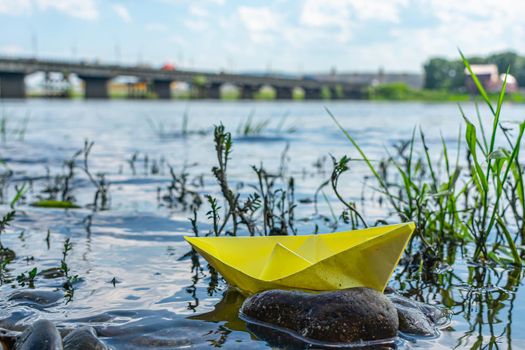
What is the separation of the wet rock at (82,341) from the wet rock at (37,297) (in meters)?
0.87

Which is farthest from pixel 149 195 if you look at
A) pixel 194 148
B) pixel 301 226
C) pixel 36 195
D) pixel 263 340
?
pixel 194 148

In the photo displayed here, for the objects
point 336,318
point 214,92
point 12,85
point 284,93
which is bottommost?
point 214,92

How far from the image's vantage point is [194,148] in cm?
1516

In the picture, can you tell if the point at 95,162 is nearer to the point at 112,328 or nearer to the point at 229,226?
the point at 229,226

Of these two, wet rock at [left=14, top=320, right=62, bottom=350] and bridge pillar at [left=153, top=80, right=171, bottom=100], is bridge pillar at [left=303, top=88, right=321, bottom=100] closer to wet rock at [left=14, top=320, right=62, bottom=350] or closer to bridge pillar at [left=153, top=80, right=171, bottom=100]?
bridge pillar at [left=153, top=80, right=171, bottom=100]

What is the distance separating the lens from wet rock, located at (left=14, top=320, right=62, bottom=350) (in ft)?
9.20

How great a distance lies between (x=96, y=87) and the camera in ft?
280

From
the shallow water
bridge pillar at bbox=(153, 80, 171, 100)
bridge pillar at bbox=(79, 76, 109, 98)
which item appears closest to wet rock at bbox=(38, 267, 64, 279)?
the shallow water

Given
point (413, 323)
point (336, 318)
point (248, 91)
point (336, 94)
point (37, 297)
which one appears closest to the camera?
point (336, 318)

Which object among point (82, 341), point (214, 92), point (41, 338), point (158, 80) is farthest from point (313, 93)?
point (41, 338)

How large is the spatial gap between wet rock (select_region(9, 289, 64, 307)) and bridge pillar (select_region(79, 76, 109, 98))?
83.8 meters

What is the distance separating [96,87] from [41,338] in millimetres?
86208

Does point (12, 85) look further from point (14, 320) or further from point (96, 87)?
point (14, 320)

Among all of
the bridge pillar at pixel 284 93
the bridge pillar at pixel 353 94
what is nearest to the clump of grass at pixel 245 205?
the bridge pillar at pixel 284 93
